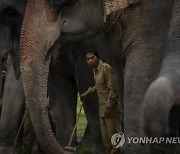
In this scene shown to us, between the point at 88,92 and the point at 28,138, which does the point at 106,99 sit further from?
the point at 28,138

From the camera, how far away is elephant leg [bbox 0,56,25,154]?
20.7 ft

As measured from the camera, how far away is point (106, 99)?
5984 millimetres

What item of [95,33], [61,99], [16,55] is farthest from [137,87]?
[61,99]

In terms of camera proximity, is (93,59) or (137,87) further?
(93,59)

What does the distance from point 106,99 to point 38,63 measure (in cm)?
165

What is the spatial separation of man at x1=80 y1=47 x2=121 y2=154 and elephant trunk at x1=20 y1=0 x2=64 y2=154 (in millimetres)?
1555

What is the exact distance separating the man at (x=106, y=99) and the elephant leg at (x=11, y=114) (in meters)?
0.66

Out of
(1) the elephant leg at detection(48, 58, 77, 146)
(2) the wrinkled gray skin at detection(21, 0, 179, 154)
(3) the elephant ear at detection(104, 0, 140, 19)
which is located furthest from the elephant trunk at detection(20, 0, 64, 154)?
(1) the elephant leg at detection(48, 58, 77, 146)

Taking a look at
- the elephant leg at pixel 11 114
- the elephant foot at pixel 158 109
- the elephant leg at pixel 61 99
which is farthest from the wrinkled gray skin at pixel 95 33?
the elephant leg at pixel 61 99

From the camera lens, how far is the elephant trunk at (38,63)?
432 centimetres

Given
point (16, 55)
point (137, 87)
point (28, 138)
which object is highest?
point (16, 55)

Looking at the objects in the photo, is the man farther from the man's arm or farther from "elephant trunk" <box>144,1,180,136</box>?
"elephant trunk" <box>144,1,180,136</box>

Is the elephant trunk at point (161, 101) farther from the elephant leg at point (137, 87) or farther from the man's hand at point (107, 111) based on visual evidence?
the man's hand at point (107, 111)

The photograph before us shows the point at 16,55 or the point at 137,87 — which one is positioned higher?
the point at 16,55
